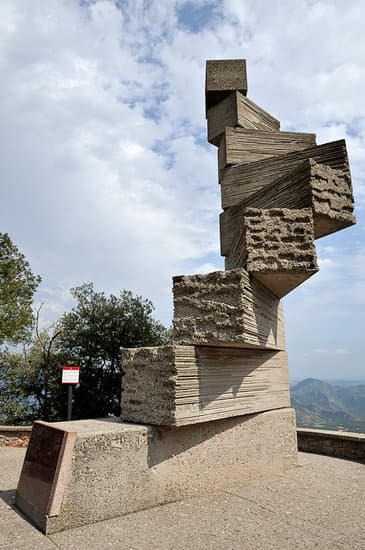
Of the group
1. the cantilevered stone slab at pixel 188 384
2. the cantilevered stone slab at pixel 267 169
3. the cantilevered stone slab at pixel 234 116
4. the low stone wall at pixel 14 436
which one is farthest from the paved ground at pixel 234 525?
the cantilevered stone slab at pixel 234 116

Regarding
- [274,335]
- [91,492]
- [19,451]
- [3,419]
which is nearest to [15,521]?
[91,492]

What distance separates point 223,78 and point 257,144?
1456mm

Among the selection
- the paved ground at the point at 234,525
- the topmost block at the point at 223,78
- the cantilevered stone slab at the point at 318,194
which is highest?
the topmost block at the point at 223,78

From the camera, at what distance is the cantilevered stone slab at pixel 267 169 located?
15.0 ft

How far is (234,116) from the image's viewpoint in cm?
606

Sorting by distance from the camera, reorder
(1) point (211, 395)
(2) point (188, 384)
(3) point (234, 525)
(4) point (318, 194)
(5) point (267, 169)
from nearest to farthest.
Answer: (3) point (234, 525)
(2) point (188, 384)
(1) point (211, 395)
(4) point (318, 194)
(5) point (267, 169)

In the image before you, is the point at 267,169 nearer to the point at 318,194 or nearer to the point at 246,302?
the point at 318,194

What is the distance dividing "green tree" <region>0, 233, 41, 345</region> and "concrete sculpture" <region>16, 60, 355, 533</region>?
18.5ft

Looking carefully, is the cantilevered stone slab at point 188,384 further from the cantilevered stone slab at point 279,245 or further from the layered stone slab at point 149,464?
the cantilevered stone slab at point 279,245

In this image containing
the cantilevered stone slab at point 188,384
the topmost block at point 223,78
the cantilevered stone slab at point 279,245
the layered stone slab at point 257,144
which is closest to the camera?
the cantilevered stone slab at point 188,384

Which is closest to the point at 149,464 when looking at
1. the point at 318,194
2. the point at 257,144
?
the point at 318,194

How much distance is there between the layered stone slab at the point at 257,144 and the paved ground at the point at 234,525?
14.7 feet

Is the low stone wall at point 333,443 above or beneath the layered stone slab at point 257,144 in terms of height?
beneath

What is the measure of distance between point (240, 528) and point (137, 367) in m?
1.70
